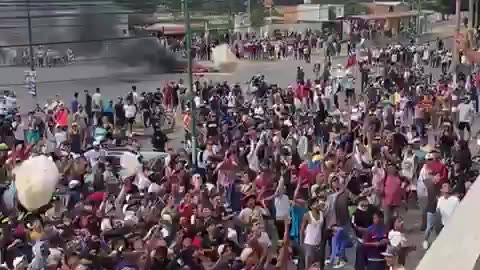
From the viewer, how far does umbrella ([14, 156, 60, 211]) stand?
10.6 metres

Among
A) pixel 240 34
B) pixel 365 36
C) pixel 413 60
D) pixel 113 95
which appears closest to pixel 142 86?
pixel 113 95

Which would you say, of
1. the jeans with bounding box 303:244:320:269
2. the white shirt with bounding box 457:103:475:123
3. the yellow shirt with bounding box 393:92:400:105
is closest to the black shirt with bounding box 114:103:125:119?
the yellow shirt with bounding box 393:92:400:105

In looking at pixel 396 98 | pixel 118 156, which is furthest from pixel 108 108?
pixel 396 98

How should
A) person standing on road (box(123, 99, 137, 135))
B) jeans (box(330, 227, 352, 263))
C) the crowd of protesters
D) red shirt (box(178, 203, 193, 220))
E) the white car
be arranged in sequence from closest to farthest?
the crowd of protesters → red shirt (box(178, 203, 193, 220)) → jeans (box(330, 227, 352, 263)) → the white car → person standing on road (box(123, 99, 137, 135))

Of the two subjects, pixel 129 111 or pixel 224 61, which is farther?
pixel 224 61

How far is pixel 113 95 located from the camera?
3381 centimetres

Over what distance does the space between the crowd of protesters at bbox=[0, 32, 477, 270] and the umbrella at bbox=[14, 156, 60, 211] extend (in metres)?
0.21

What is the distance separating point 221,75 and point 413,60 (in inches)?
360

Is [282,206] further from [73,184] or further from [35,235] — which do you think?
[73,184]

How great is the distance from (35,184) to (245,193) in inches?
112

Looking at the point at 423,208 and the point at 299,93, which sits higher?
the point at 299,93

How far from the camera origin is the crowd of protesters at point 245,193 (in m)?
9.21

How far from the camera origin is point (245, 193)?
1181cm

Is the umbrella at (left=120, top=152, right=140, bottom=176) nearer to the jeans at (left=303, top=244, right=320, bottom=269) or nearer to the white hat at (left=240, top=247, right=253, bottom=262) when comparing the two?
the jeans at (left=303, top=244, right=320, bottom=269)
